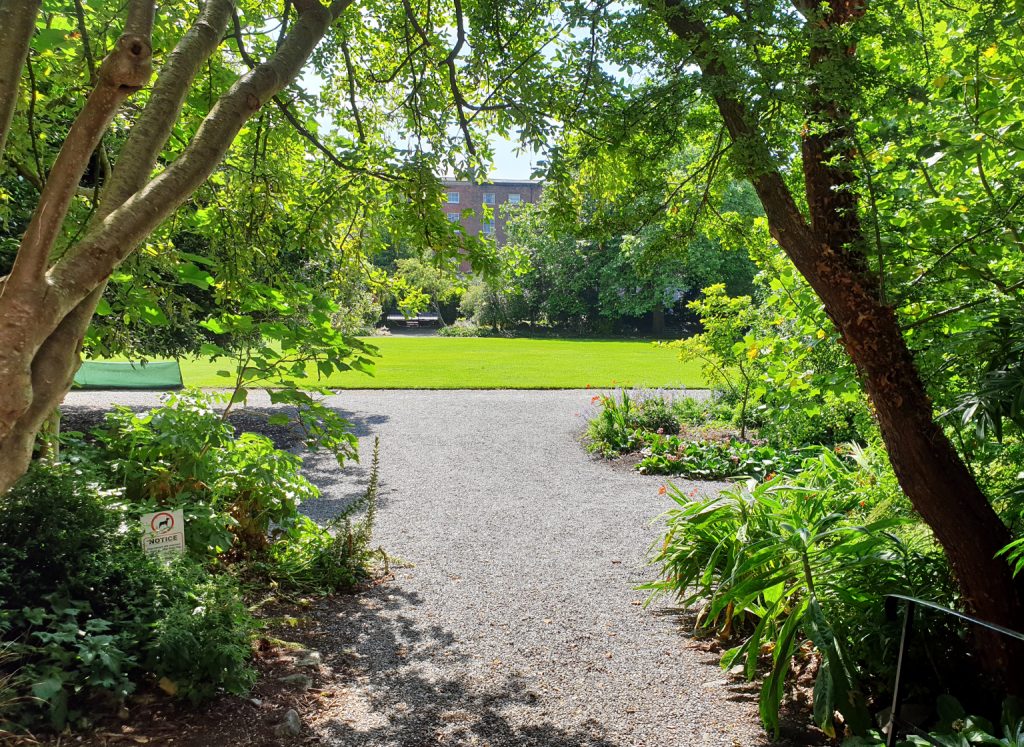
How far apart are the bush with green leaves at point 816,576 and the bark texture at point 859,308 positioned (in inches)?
15.2

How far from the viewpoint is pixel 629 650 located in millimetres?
4129

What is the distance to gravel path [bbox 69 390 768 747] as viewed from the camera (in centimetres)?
326

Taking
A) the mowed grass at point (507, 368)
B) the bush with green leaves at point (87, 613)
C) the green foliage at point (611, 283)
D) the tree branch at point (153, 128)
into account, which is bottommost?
the bush with green leaves at point (87, 613)

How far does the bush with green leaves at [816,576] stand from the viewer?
307 cm

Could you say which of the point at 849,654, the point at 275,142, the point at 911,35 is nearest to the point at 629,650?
the point at 849,654

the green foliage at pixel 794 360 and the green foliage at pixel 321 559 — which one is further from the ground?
the green foliage at pixel 794 360

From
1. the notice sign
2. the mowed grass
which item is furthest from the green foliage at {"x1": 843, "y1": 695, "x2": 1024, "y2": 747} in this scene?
the mowed grass

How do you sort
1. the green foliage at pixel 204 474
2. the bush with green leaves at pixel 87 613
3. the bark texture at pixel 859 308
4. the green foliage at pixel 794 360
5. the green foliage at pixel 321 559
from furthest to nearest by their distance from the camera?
the green foliage at pixel 321 559 < the green foliage at pixel 794 360 < the green foliage at pixel 204 474 < the bark texture at pixel 859 308 < the bush with green leaves at pixel 87 613

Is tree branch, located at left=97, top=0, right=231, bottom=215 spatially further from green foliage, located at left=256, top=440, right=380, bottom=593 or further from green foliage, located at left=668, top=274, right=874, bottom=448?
green foliage, located at left=668, top=274, right=874, bottom=448

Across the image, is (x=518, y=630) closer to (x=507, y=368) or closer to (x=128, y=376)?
(x=128, y=376)

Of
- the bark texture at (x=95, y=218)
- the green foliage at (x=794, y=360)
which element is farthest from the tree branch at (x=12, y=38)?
the green foliage at (x=794, y=360)

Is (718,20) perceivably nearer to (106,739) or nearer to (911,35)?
(911,35)

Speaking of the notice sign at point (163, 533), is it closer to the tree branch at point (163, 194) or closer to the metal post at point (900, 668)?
the tree branch at point (163, 194)

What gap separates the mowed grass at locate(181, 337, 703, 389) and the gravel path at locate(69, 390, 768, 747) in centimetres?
766
